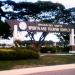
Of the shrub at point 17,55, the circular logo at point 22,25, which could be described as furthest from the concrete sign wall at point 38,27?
the shrub at point 17,55

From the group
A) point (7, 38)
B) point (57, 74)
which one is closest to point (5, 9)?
point (7, 38)

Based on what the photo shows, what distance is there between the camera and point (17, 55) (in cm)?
2606

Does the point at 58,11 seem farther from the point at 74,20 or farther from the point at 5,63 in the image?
the point at 5,63

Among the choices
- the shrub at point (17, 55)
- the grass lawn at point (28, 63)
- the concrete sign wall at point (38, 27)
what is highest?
the concrete sign wall at point (38, 27)

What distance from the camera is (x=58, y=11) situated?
5944 centimetres

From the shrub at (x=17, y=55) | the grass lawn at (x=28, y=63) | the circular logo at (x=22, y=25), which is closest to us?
the grass lawn at (x=28, y=63)

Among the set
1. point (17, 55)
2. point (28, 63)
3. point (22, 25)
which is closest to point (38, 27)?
point (22, 25)

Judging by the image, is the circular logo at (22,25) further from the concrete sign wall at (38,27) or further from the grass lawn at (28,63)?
the grass lawn at (28,63)

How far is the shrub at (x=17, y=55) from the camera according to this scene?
82.9 ft

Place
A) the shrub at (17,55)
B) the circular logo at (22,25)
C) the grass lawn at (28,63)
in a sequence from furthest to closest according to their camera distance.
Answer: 1. the circular logo at (22,25)
2. the shrub at (17,55)
3. the grass lawn at (28,63)

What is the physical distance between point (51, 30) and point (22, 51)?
1092 centimetres

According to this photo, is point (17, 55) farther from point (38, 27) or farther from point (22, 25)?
point (38, 27)

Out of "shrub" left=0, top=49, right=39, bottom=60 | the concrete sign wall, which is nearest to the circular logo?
the concrete sign wall

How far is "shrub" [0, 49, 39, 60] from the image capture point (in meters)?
25.3
